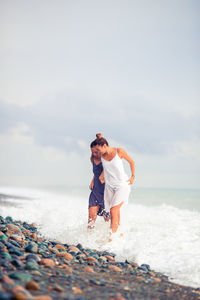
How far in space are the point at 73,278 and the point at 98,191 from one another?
359 cm

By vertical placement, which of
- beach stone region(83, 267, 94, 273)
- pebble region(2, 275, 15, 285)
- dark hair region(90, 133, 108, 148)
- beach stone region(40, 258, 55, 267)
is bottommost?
beach stone region(83, 267, 94, 273)

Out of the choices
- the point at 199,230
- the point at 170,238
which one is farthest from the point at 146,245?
the point at 199,230

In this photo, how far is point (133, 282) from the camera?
13.6 ft

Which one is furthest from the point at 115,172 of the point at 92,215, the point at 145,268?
the point at 145,268

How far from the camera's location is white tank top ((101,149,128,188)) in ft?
21.4

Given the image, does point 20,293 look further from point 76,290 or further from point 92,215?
point 92,215

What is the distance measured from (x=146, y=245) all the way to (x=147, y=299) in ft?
11.3

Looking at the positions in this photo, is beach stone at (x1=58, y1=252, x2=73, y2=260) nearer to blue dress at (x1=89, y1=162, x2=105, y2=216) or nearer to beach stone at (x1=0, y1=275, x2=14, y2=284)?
beach stone at (x1=0, y1=275, x2=14, y2=284)

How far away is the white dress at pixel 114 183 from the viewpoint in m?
6.57

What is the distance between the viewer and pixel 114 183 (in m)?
6.79

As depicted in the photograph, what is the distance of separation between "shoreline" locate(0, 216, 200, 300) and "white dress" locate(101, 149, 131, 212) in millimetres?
1606

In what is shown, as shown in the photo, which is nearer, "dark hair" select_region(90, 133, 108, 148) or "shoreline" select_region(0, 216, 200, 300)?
"shoreline" select_region(0, 216, 200, 300)

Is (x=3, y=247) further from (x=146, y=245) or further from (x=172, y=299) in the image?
(x=146, y=245)

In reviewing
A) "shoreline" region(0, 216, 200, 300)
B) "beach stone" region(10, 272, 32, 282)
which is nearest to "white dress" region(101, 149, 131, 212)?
"shoreline" region(0, 216, 200, 300)
